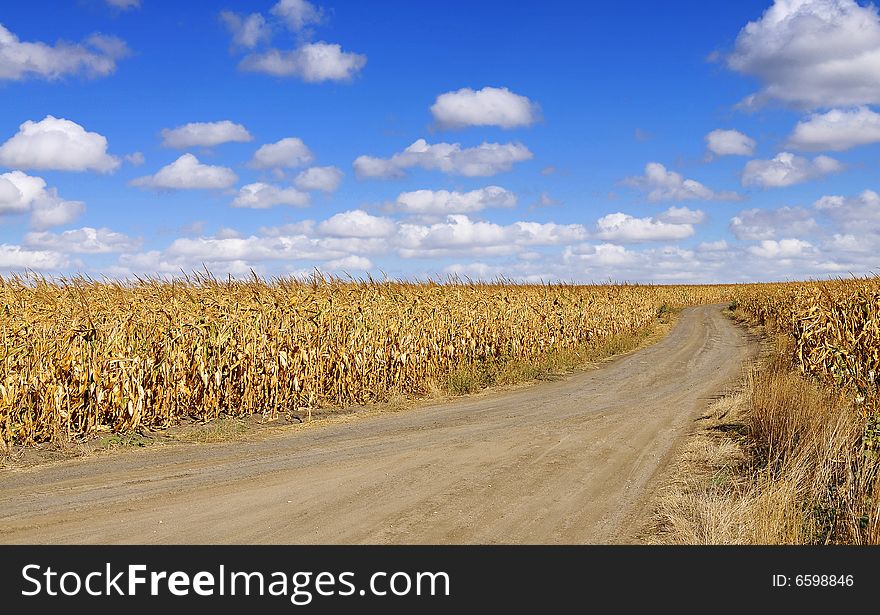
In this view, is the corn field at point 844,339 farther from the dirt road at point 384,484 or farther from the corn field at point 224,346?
the corn field at point 224,346

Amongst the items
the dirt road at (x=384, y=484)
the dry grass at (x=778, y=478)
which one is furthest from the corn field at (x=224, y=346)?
the dry grass at (x=778, y=478)

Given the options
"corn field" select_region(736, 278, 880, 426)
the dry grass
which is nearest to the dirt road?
the dry grass

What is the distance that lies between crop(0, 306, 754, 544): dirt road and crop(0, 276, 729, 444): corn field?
5.44ft

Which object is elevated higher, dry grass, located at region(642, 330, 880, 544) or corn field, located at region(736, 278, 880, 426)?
corn field, located at region(736, 278, 880, 426)

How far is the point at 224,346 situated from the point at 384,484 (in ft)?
21.7

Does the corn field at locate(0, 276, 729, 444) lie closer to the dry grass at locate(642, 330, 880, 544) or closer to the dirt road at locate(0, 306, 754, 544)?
the dirt road at locate(0, 306, 754, 544)

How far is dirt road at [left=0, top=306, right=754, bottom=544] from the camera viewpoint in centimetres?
794

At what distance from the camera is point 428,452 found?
11.8 metres

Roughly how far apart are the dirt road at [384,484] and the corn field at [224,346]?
5.44ft

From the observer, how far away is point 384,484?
9.80m

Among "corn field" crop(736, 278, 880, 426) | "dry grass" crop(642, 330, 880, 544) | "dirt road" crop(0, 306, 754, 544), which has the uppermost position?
"corn field" crop(736, 278, 880, 426)

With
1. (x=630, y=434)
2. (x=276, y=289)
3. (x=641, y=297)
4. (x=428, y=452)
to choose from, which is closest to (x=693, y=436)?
(x=630, y=434)

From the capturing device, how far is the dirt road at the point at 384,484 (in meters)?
7.94

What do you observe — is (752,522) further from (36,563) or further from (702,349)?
(702,349)
